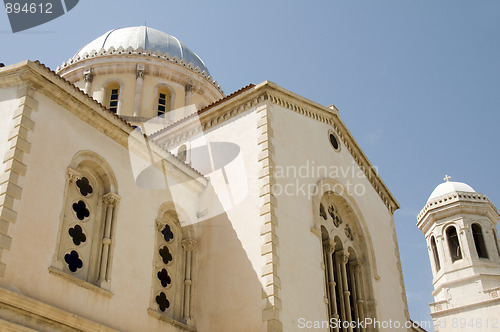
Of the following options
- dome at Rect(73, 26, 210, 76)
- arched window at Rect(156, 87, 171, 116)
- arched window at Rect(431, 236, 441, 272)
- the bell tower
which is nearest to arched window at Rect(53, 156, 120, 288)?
arched window at Rect(156, 87, 171, 116)

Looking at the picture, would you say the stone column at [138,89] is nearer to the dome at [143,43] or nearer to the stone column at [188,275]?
the dome at [143,43]

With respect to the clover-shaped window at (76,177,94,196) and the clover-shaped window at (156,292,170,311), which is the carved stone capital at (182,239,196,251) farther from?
the clover-shaped window at (76,177,94,196)

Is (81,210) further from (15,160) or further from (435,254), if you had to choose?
(435,254)

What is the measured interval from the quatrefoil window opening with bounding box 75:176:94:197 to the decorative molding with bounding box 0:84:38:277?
175 centimetres

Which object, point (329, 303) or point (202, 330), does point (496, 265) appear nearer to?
point (329, 303)

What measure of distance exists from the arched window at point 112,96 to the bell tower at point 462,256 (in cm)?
1780

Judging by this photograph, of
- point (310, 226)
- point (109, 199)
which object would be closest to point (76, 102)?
point (109, 199)

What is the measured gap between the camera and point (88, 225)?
42.6 feet

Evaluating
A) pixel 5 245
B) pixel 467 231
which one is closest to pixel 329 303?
pixel 5 245

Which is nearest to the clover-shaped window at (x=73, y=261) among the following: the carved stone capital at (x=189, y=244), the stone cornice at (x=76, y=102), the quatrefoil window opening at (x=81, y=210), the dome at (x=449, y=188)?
the quatrefoil window opening at (x=81, y=210)

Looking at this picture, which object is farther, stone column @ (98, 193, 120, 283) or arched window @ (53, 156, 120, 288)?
stone column @ (98, 193, 120, 283)

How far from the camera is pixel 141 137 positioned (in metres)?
15.0

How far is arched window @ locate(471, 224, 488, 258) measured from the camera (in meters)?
31.2

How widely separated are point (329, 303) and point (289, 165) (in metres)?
3.86
